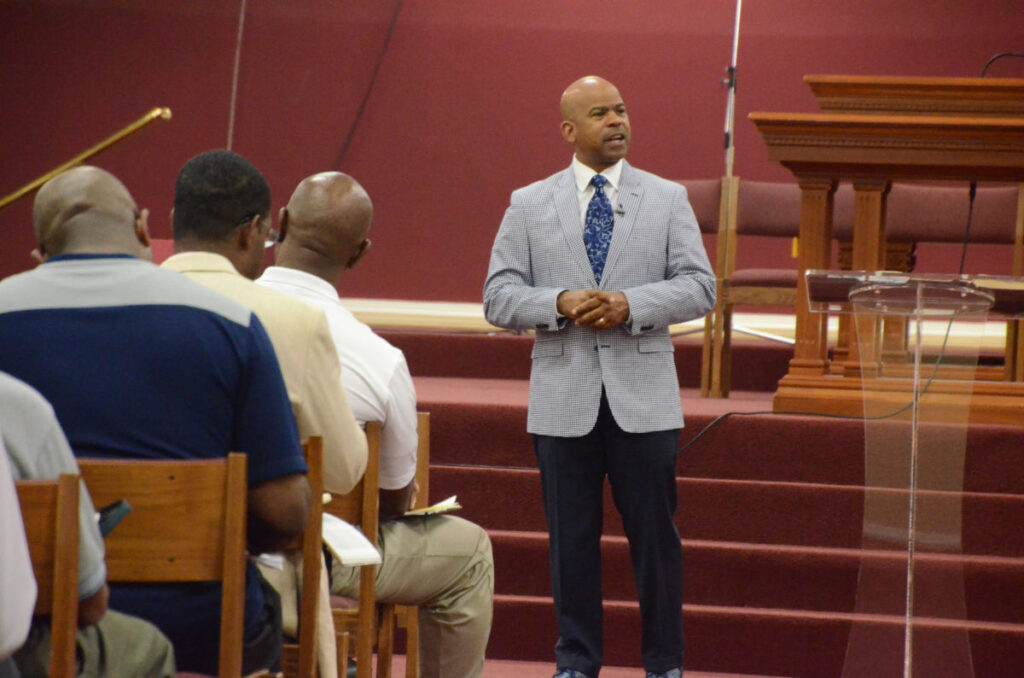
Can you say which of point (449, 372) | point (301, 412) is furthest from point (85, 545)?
point (449, 372)

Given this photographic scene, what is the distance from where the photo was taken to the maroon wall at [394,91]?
24.5 ft

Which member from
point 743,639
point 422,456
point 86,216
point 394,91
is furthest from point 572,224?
point 394,91

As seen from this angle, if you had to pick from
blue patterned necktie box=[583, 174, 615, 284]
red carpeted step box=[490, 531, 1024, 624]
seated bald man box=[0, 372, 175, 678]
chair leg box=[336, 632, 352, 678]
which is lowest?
red carpeted step box=[490, 531, 1024, 624]

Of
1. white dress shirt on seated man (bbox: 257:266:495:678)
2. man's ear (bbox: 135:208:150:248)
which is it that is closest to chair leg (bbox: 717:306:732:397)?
white dress shirt on seated man (bbox: 257:266:495:678)

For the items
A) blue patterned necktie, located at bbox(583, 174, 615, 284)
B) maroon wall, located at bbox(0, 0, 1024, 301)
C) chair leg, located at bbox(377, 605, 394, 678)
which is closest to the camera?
chair leg, located at bbox(377, 605, 394, 678)

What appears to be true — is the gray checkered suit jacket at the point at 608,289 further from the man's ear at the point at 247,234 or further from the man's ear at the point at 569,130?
the man's ear at the point at 247,234

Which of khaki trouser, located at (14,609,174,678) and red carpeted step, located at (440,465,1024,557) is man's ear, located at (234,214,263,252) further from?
red carpeted step, located at (440,465,1024,557)

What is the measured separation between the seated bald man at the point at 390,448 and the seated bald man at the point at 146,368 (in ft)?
2.17

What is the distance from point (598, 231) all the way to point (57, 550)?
198 centimetres

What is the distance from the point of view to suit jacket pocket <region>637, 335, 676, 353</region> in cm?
338

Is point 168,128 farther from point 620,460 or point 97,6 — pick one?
point 620,460

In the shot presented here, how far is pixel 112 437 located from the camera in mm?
1992

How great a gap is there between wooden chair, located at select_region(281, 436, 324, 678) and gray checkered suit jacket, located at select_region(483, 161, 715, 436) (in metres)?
1.16

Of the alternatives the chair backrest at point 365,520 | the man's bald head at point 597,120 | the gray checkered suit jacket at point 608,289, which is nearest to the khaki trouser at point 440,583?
the chair backrest at point 365,520
